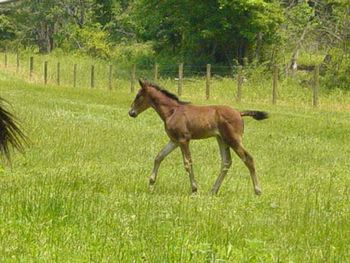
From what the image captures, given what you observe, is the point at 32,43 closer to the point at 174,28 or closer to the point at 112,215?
the point at 174,28

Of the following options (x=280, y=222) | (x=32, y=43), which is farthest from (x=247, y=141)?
(x=32, y=43)

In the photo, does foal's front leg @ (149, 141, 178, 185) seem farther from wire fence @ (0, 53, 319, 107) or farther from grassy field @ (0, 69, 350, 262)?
wire fence @ (0, 53, 319, 107)

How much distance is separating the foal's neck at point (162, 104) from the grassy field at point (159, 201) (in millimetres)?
878

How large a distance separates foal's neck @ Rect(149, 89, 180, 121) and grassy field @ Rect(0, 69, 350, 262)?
88 cm

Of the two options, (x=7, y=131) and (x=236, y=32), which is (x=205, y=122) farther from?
(x=236, y=32)

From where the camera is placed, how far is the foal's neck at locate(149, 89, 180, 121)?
8.95 meters

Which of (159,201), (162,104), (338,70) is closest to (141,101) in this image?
(162,104)

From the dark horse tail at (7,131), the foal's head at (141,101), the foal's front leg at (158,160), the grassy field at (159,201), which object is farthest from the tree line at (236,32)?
the dark horse tail at (7,131)

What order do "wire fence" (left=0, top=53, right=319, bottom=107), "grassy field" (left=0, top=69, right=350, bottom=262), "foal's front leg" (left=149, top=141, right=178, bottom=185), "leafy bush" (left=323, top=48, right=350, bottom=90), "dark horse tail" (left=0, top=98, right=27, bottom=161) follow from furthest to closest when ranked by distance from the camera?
"wire fence" (left=0, top=53, right=319, bottom=107) < "leafy bush" (left=323, top=48, right=350, bottom=90) < "foal's front leg" (left=149, top=141, right=178, bottom=185) < "grassy field" (left=0, top=69, right=350, bottom=262) < "dark horse tail" (left=0, top=98, right=27, bottom=161)

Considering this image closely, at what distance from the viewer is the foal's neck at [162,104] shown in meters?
8.95

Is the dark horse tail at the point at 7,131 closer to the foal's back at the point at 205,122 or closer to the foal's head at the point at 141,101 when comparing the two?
the foal's back at the point at 205,122

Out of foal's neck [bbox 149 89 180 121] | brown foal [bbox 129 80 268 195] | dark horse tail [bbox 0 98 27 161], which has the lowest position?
brown foal [bbox 129 80 268 195]

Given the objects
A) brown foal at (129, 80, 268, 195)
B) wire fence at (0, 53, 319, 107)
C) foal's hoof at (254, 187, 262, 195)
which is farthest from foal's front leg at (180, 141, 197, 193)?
wire fence at (0, 53, 319, 107)

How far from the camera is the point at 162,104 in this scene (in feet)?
29.6
